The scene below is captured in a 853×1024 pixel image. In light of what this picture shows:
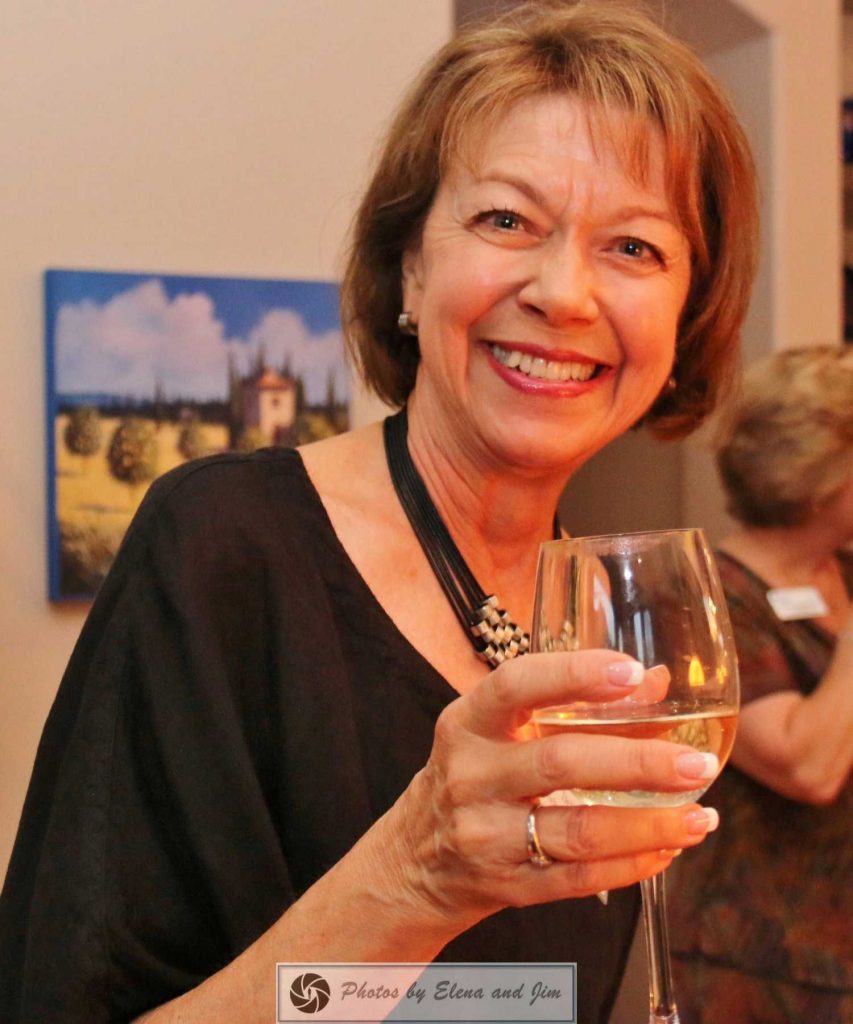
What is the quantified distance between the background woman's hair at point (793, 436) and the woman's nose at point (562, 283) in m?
0.68

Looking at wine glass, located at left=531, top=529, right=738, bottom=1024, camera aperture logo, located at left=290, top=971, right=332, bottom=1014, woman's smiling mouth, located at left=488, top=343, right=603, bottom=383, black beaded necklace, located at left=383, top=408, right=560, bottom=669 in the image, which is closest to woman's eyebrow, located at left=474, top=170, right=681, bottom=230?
woman's smiling mouth, located at left=488, top=343, right=603, bottom=383

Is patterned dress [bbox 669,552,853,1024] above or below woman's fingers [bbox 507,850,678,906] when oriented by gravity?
below

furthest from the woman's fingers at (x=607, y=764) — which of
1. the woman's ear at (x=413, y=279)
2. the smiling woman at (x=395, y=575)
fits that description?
the woman's ear at (x=413, y=279)

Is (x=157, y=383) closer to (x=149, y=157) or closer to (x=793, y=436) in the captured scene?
(x=149, y=157)

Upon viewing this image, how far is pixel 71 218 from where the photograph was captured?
1.61 meters

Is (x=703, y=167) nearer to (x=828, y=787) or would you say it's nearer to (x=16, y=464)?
(x=828, y=787)

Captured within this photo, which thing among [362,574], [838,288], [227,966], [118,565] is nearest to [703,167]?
[362,574]

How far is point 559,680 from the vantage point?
1.64 feet

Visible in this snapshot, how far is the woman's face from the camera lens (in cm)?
92

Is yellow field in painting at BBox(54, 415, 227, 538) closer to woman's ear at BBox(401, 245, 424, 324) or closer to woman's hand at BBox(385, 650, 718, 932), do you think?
woman's ear at BBox(401, 245, 424, 324)

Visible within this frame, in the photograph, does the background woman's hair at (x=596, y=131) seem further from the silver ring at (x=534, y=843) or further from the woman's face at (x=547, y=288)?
the silver ring at (x=534, y=843)

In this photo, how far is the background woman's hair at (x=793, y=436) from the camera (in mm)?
1567

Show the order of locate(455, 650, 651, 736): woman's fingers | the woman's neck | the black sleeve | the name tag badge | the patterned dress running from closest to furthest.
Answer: locate(455, 650, 651, 736): woman's fingers < the black sleeve < the woman's neck < the patterned dress < the name tag badge

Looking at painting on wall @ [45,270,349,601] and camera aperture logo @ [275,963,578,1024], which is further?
painting on wall @ [45,270,349,601]
